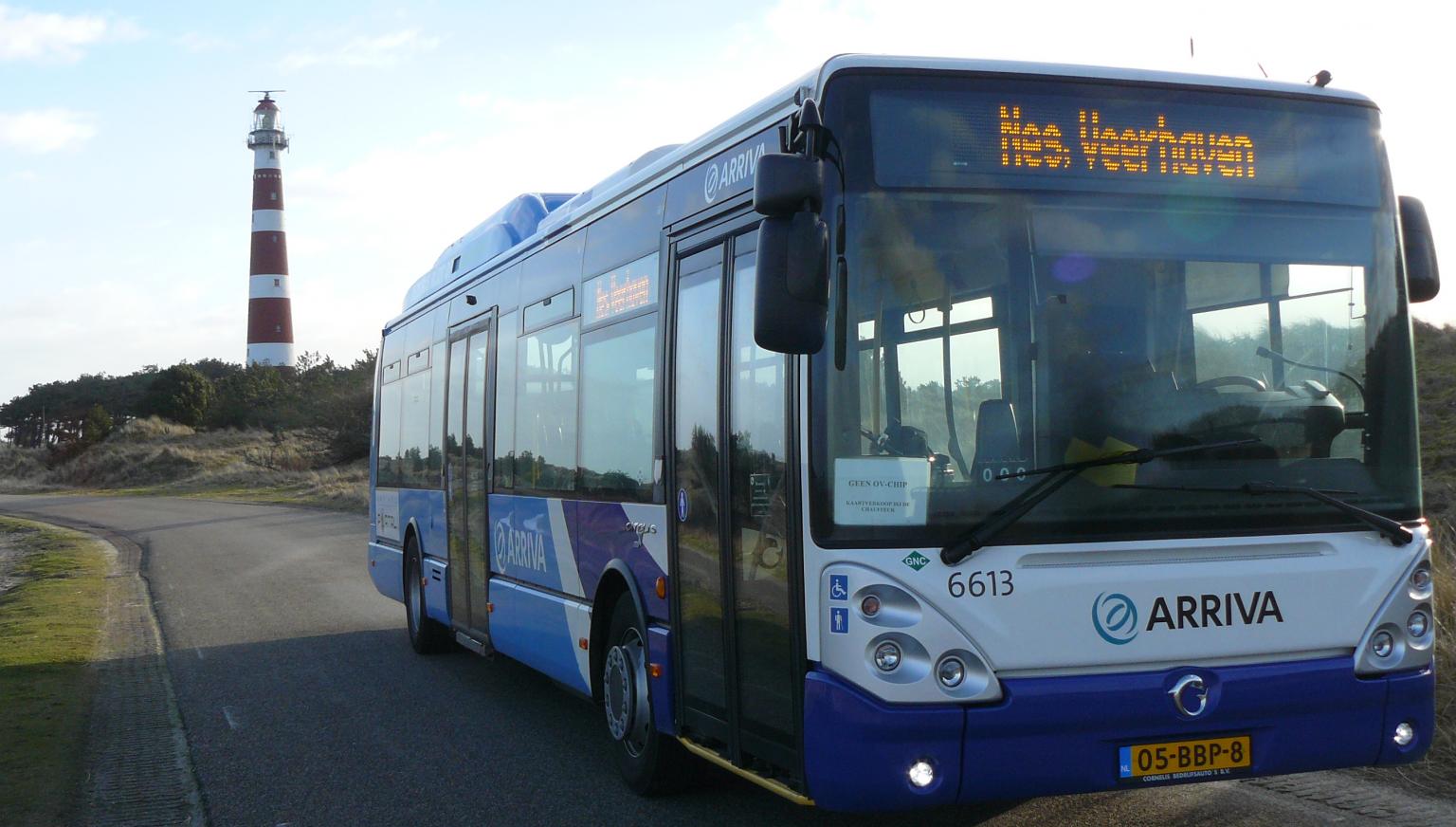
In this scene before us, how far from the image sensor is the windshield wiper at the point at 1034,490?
5.05 meters

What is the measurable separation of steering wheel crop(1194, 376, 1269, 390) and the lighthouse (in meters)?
63.3

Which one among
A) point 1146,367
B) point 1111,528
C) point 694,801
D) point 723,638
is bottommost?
point 694,801

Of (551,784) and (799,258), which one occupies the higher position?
(799,258)

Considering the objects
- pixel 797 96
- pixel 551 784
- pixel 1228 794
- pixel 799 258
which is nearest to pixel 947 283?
pixel 799 258

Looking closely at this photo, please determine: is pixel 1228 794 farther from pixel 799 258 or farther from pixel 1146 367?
pixel 799 258

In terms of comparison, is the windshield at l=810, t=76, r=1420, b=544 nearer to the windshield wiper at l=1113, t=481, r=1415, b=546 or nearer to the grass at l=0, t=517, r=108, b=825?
the windshield wiper at l=1113, t=481, r=1415, b=546

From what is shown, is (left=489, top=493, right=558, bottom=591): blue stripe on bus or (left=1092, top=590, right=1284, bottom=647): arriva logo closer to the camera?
(left=1092, top=590, right=1284, bottom=647): arriva logo

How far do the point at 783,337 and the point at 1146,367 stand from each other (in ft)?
4.43

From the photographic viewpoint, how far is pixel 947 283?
5.24 metres

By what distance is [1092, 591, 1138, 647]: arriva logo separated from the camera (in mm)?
5137

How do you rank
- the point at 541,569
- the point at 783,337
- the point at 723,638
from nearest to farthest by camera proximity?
the point at 783,337 < the point at 723,638 < the point at 541,569

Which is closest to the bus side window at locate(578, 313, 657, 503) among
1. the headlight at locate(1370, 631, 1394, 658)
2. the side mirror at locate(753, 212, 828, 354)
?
the side mirror at locate(753, 212, 828, 354)

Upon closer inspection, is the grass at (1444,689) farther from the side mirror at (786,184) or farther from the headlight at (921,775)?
the side mirror at (786,184)

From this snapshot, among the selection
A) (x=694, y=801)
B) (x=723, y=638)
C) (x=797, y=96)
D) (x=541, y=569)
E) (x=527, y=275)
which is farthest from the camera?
(x=527, y=275)
